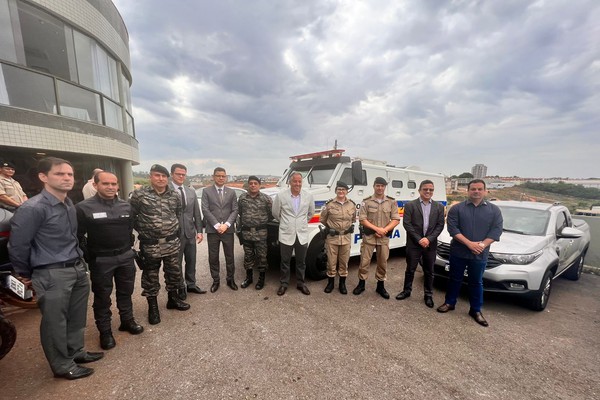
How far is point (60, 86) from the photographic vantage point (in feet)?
20.7

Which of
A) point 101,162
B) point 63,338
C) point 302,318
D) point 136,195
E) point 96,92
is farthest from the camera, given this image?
point 101,162

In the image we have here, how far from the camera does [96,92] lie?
7305 millimetres

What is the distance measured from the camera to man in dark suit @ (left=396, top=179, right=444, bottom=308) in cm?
355

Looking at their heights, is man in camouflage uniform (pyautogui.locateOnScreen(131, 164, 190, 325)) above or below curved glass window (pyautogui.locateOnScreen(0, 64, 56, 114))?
below

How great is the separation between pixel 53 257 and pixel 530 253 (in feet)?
18.5

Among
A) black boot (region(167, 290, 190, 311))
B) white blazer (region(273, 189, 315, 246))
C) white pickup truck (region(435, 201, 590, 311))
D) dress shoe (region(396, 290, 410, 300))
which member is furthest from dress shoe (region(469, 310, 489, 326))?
black boot (region(167, 290, 190, 311))

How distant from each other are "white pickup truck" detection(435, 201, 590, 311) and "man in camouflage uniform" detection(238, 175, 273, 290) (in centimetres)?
303

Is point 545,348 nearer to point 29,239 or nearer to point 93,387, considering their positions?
point 93,387

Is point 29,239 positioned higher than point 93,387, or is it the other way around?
point 29,239

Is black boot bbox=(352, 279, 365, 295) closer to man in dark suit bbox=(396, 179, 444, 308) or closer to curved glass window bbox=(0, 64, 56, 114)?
man in dark suit bbox=(396, 179, 444, 308)

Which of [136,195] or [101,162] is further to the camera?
[101,162]

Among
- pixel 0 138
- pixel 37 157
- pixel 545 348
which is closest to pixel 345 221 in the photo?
pixel 545 348

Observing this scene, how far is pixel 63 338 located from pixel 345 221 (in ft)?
11.2

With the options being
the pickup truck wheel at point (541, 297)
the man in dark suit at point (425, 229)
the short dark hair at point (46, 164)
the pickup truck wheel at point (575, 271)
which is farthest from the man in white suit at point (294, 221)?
the pickup truck wheel at point (575, 271)
